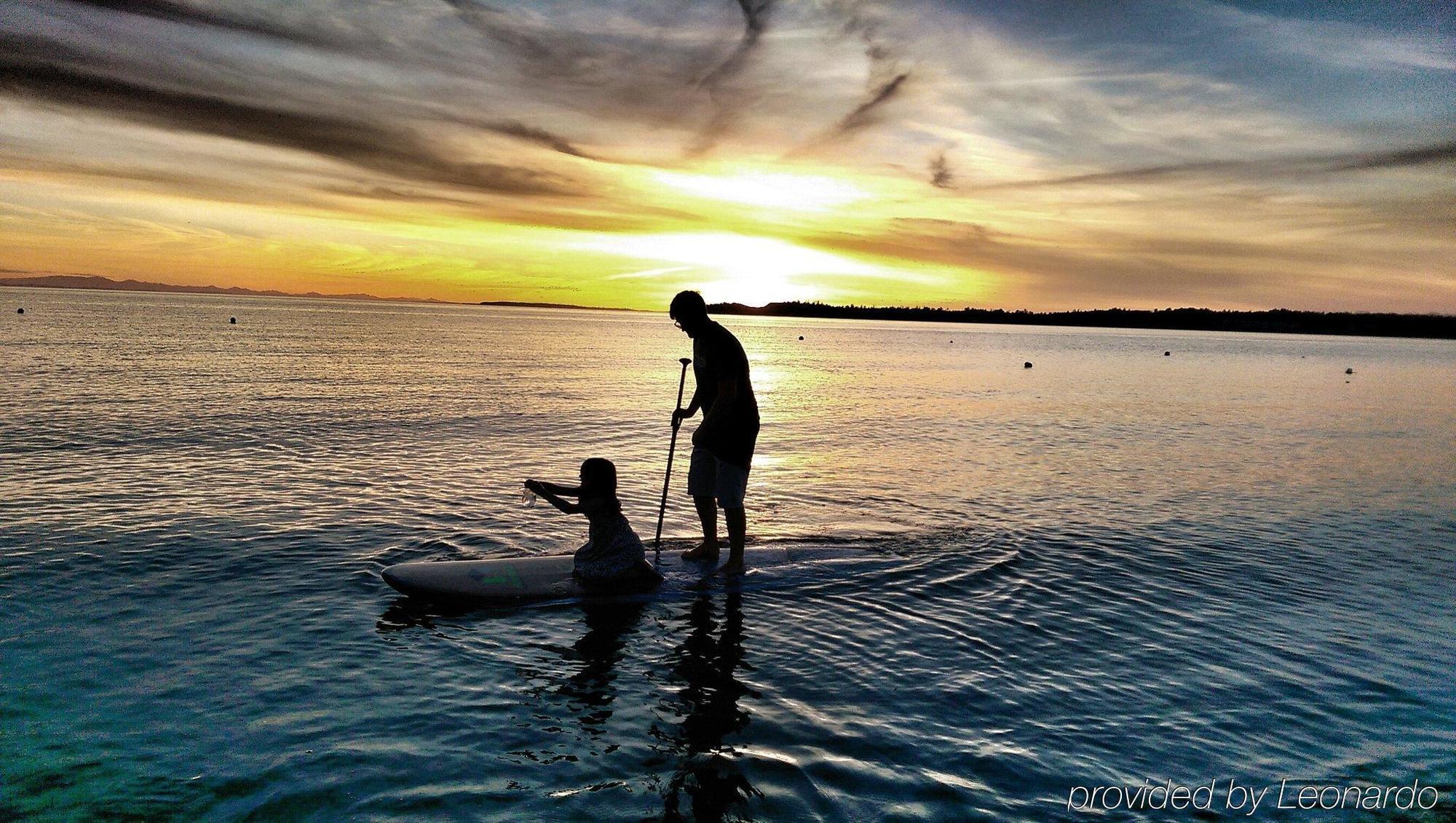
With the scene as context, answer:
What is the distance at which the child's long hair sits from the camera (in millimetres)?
9078

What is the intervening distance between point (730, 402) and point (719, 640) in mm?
2796

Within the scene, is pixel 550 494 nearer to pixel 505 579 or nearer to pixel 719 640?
pixel 505 579

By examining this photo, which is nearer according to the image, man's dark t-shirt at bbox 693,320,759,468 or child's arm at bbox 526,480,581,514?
child's arm at bbox 526,480,581,514

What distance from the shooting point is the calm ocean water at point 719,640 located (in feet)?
19.8

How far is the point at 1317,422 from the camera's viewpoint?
3388 cm

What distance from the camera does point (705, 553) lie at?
11000mm

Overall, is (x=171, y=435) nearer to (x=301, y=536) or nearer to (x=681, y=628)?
(x=301, y=536)

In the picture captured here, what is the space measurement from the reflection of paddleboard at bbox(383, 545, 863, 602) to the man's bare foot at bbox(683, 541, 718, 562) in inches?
8.5

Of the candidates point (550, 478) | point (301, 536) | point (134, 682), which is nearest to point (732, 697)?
point (134, 682)

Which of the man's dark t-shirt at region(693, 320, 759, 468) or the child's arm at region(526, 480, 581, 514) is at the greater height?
the man's dark t-shirt at region(693, 320, 759, 468)

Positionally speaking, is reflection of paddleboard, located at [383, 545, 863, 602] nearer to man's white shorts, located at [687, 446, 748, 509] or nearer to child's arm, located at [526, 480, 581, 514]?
child's arm, located at [526, 480, 581, 514]

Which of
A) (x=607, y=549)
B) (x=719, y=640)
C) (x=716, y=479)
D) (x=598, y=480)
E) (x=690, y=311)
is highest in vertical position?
(x=690, y=311)

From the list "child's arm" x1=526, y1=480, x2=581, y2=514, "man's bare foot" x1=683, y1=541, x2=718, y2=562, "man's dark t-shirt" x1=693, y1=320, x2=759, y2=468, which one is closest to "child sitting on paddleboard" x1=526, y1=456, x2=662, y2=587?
"child's arm" x1=526, y1=480, x2=581, y2=514

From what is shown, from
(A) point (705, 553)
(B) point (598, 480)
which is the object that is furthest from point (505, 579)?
(A) point (705, 553)
